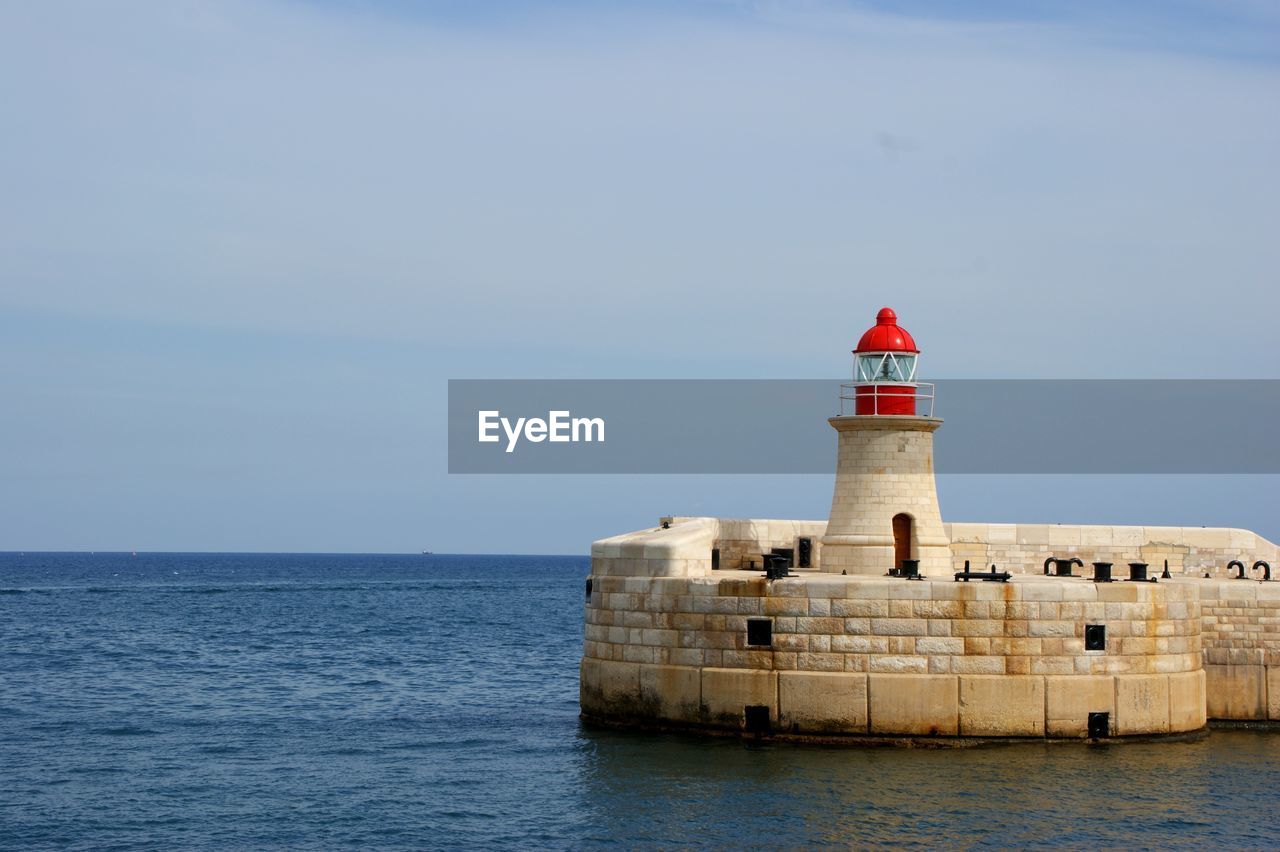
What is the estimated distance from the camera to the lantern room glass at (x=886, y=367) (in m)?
27.9

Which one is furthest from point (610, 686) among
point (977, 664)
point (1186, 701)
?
point (1186, 701)

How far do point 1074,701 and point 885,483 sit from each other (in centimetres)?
606

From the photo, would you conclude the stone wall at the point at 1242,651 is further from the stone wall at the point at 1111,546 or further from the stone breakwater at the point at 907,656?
the stone wall at the point at 1111,546

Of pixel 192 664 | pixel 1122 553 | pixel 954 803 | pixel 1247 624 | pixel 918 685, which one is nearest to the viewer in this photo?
pixel 954 803

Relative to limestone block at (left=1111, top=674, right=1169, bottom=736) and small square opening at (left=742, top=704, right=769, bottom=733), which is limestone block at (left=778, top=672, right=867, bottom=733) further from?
limestone block at (left=1111, top=674, right=1169, bottom=736)

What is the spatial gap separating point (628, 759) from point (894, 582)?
501 cm

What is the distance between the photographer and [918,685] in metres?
22.4

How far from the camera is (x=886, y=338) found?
28.2 metres

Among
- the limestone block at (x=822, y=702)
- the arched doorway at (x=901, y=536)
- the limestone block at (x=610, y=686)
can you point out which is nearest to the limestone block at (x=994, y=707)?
the limestone block at (x=822, y=702)

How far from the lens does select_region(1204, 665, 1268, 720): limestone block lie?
25.3 metres

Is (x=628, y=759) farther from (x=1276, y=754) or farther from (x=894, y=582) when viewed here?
(x=1276, y=754)

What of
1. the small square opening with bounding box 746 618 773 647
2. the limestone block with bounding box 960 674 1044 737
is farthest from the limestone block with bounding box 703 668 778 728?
the limestone block with bounding box 960 674 1044 737

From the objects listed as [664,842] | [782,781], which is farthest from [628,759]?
[664,842]

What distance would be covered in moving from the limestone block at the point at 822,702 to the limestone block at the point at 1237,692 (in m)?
7.12
